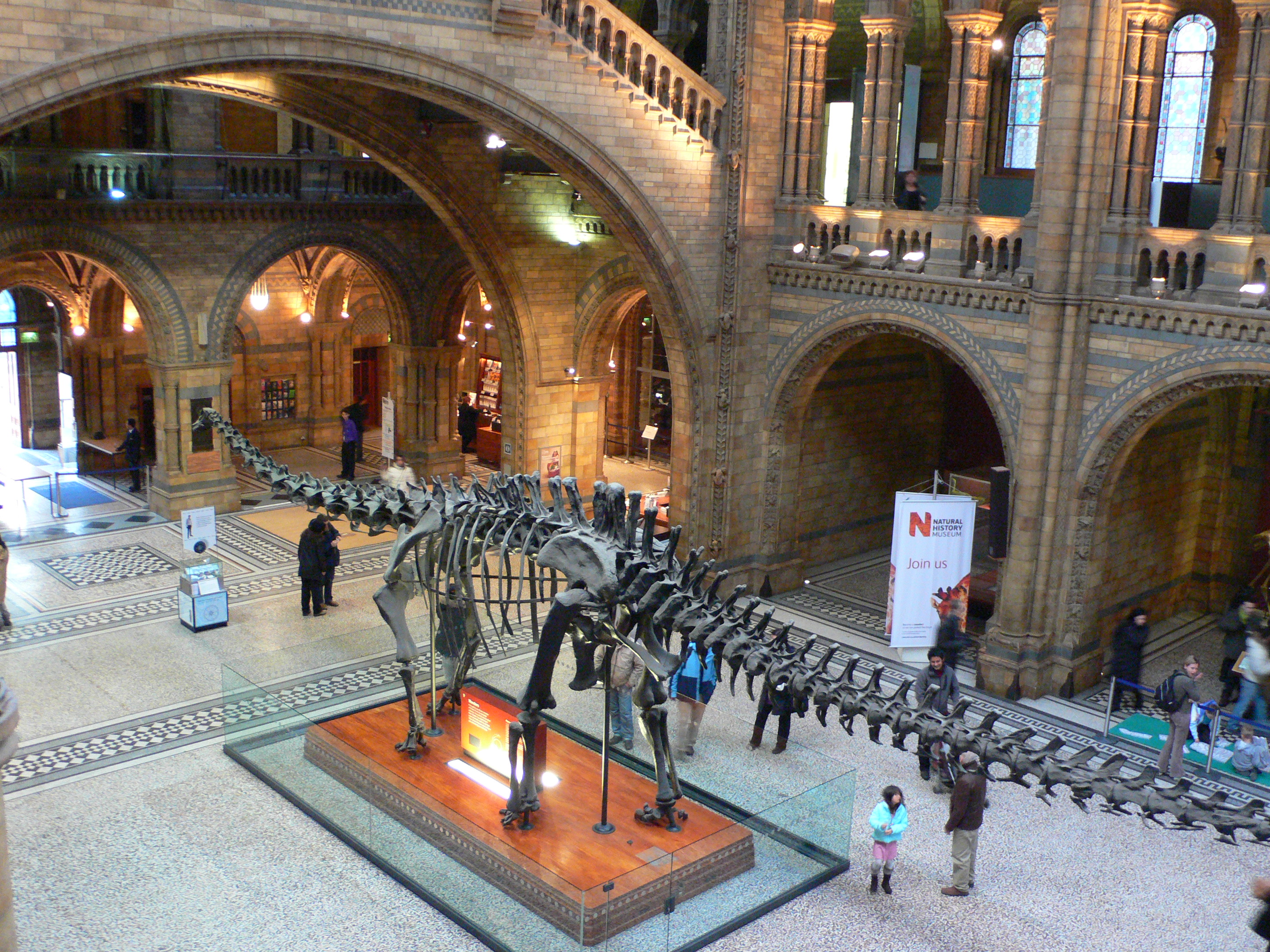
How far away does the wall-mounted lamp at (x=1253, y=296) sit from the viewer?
11180 mm

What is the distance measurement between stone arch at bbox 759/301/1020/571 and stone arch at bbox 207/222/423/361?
775 cm

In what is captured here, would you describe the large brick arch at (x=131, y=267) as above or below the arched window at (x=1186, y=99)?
below

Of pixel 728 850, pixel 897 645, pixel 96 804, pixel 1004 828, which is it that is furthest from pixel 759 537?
pixel 96 804

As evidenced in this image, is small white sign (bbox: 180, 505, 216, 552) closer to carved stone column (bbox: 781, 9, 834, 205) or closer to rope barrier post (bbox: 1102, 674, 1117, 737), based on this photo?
carved stone column (bbox: 781, 9, 834, 205)

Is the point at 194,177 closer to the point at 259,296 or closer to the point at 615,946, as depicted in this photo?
the point at 259,296

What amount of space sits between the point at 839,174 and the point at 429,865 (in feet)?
34.2

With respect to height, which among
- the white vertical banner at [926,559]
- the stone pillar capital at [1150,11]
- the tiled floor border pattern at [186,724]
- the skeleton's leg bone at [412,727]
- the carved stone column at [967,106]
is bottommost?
the tiled floor border pattern at [186,724]

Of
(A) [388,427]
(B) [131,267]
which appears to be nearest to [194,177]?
(B) [131,267]

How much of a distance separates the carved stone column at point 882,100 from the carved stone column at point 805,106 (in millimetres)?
741

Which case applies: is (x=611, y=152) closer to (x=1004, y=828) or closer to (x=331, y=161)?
(x=331, y=161)

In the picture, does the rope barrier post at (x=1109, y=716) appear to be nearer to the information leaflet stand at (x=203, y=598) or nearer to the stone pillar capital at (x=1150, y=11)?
the stone pillar capital at (x=1150, y=11)

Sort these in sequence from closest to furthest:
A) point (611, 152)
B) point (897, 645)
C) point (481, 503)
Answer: point (481, 503), point (897, 645), point (611, 152)

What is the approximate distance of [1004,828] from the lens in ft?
34.5

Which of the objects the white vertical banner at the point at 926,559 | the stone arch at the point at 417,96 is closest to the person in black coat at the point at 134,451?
the stone arch at the point at 417,96
